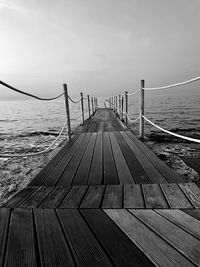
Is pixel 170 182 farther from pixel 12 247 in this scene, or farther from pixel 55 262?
pixel 12 247

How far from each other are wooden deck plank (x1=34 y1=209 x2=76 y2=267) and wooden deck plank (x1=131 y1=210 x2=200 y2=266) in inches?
22.0

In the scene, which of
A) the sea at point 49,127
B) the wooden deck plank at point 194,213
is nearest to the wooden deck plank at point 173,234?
the wooden deck plank at point 194,213

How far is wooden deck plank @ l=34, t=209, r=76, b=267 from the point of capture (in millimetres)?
872

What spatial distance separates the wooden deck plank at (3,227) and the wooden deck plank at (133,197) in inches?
34.3

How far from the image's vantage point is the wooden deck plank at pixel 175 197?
136 cm

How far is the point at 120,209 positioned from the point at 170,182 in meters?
0.74

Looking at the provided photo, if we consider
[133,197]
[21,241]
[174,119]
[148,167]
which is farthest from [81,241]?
[174,119]

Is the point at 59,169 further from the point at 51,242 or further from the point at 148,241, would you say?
the point at 148,241

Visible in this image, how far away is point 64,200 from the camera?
58.6 inches

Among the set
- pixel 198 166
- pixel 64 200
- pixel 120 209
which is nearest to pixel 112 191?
pixel 120 209

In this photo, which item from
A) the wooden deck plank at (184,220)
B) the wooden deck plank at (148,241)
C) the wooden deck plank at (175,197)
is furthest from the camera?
the wooden deck plank at (175,197)

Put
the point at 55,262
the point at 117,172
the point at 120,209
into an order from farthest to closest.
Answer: the point at 117,172 < the point at 120,209 < the point at 55,262

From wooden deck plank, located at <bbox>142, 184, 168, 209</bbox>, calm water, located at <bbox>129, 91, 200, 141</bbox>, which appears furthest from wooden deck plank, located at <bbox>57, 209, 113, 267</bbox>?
calm water, located at <bbox>129, 91, 200, 141</bbox>

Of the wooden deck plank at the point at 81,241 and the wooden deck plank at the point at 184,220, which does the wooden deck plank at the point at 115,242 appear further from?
the wooden deck plank at the point at 184,220
